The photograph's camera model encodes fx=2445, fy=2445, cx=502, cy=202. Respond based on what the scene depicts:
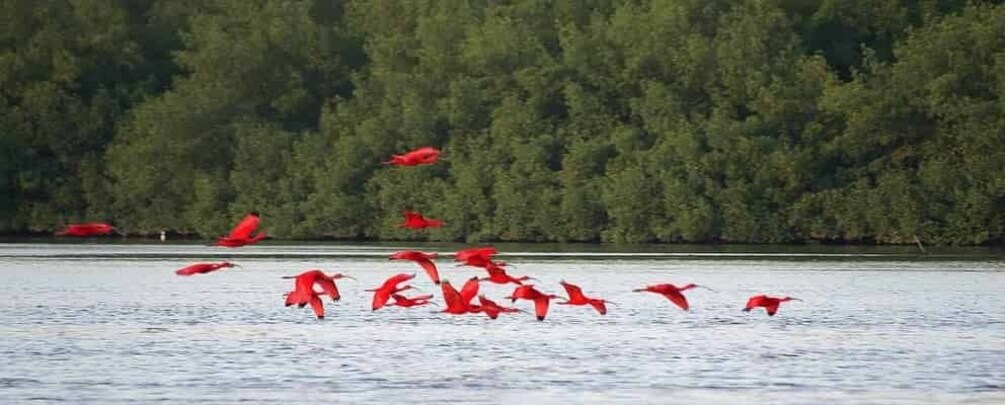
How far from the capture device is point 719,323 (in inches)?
1175

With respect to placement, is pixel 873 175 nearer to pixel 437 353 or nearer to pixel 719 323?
pixel 719 323

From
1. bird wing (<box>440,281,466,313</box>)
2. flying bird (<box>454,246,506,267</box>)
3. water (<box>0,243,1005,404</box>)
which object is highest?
flying bird (<box>454,246,506,267</box>)

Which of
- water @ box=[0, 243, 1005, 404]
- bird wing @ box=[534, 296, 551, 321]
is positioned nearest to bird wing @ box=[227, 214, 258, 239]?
water @ box=[0, 243, 1005, 404]

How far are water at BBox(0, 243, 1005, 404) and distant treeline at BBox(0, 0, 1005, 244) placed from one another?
20.0 metres

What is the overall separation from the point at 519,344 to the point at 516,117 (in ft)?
139

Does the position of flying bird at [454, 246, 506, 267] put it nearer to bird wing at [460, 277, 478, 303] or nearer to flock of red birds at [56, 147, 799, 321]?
flock of red birds at [56, 147, 799, 321]

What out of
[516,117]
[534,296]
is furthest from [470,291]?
[516,117]

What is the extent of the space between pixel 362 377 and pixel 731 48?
141ft

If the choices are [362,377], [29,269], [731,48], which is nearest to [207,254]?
[29,269]

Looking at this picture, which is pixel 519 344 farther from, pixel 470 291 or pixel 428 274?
pixel 428 274

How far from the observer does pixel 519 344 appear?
26.3 m

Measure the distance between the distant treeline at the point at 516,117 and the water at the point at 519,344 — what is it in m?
20.0

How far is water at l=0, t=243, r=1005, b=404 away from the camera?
21312 millimetres

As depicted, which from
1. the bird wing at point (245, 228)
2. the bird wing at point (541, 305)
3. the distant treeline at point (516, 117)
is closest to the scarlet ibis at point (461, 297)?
the bird wing at point (541, 305)
